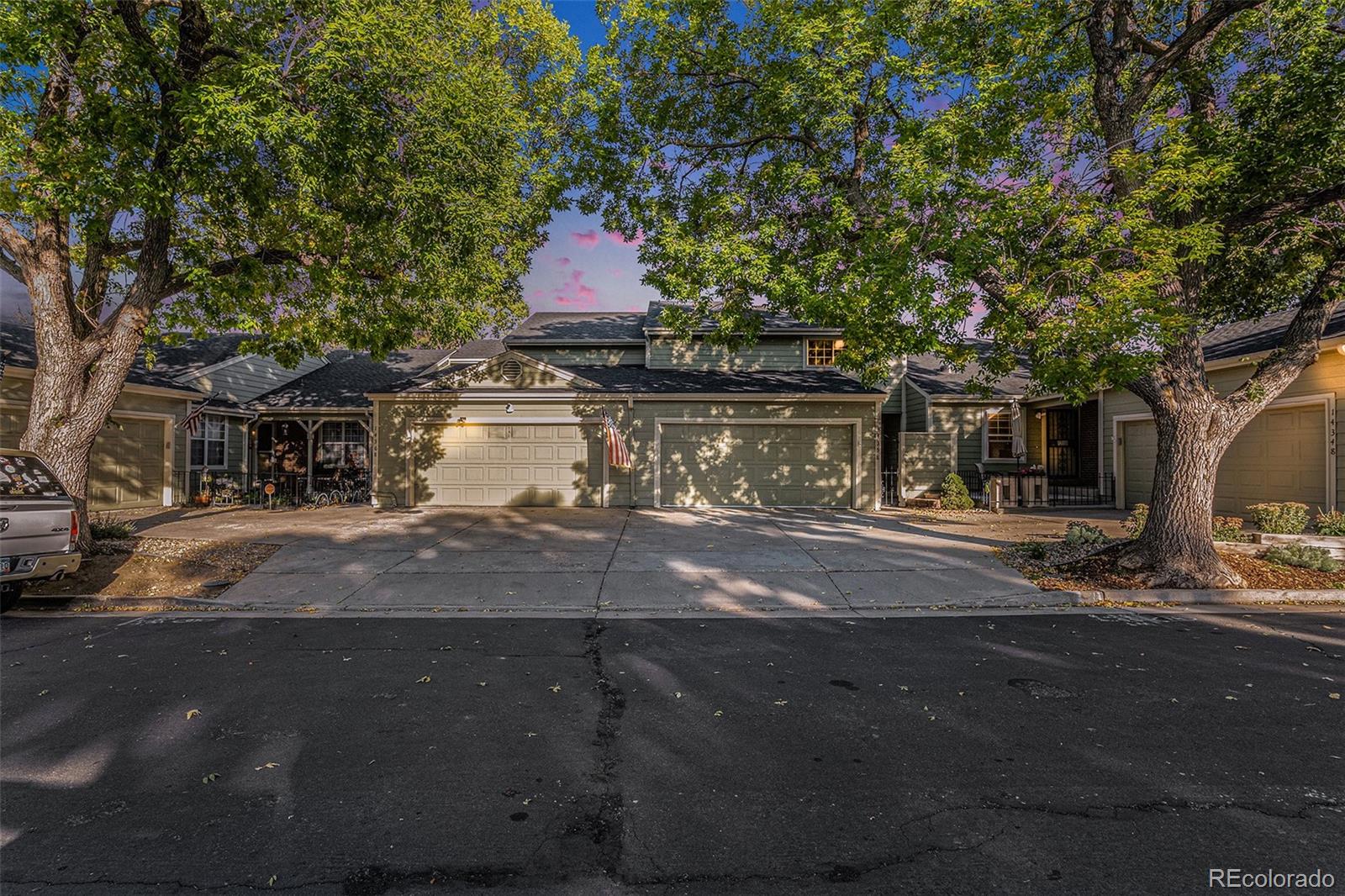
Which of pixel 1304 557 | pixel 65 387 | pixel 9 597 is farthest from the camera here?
pixel 65 387

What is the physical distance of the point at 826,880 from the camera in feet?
8.34

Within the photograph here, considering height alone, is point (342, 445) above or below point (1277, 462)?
above

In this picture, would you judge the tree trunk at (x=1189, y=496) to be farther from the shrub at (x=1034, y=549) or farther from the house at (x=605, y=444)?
the house at (x=605, y=444)

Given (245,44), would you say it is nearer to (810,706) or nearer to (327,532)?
(327,532)

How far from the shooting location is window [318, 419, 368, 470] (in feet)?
58.0

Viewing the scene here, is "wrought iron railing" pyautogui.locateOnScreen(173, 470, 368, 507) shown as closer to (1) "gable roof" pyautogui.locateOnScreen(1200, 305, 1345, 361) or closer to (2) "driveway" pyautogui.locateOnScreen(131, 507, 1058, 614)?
(2) "driveway" pyautogui.locateOnScreen(131, 507, 1058, 614)

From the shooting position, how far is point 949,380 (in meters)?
19.6

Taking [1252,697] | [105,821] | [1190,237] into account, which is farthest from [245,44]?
[1252,697]

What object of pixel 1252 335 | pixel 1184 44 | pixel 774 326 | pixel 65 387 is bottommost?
pixel 65 387

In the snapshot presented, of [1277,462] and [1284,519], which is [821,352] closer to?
[1277,462]

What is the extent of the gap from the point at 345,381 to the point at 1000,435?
2149 centimetres

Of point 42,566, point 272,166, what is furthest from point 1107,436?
point 42,566

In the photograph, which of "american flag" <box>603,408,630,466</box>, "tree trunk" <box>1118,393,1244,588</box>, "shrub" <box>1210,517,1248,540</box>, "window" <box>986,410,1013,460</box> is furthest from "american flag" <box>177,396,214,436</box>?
"window" <box>986,410,1013,460</box>

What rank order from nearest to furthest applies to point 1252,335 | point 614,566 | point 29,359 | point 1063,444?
point 614,566
point 29,359
point 1252,335
point 1063,444
